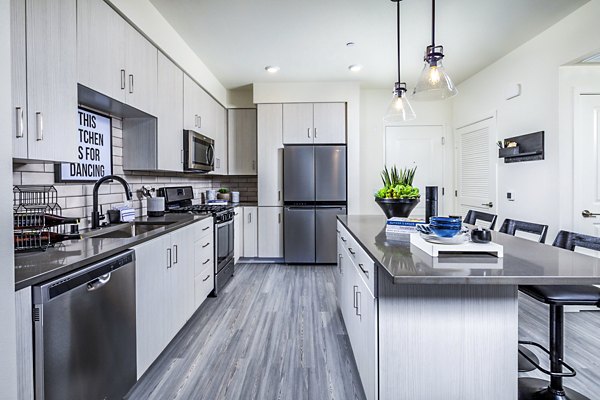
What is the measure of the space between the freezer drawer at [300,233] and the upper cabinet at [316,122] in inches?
40.2

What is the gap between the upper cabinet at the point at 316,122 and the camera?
4.70 meters

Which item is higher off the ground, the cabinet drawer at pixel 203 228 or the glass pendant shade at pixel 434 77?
the glass pendant shade at pixel 434 77

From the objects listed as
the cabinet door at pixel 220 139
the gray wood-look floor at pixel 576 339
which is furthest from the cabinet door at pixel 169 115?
the gray wood-look floor at pixel 576 339

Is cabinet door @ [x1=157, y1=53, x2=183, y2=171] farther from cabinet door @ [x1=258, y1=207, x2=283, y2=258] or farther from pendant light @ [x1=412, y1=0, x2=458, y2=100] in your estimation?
pendant light @ [x1=412, y1=0, x2=458, y2=100]

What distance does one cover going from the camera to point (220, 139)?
4.71 meters

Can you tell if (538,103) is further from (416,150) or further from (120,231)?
(120,231)

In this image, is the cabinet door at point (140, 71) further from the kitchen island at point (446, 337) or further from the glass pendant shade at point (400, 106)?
the kitchen island at point (446, 337)

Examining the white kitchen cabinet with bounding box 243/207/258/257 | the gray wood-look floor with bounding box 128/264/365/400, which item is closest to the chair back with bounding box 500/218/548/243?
the gray wood-look floor with bounding box 128/264/365/400

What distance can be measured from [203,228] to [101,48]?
1.62 m

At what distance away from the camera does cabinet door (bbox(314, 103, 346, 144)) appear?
470 centimetres

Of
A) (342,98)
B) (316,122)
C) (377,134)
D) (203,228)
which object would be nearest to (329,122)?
(316,122)

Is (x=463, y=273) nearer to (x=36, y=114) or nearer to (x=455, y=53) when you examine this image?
(x=36, y=114)

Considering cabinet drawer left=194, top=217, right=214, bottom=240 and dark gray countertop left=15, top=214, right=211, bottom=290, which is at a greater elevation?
dark gray countertop left=15, top=214, right=211, bottom=290

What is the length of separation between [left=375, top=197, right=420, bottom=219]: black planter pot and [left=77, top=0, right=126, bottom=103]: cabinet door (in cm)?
192
